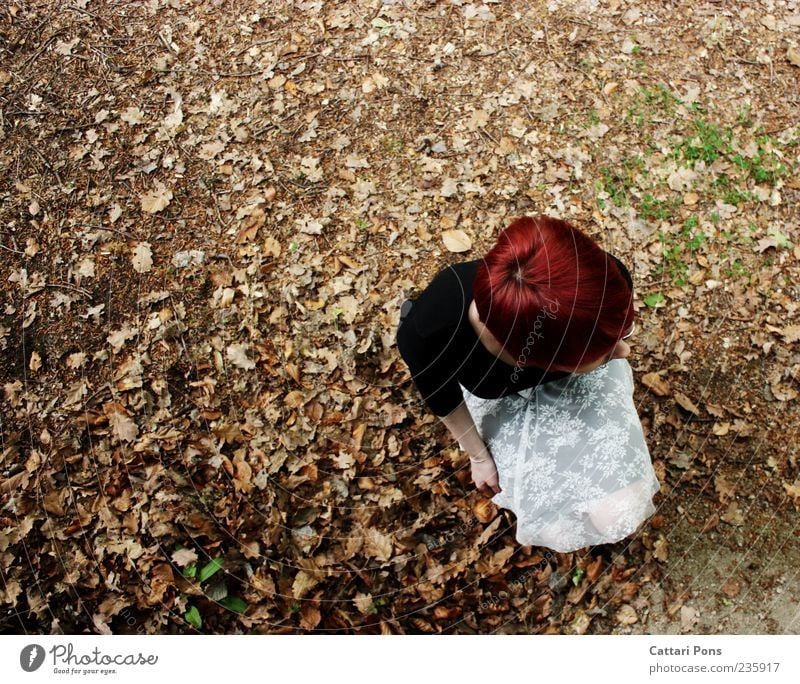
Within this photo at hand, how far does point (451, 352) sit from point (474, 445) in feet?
1.87

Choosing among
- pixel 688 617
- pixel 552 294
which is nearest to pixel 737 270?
pixel 688 617

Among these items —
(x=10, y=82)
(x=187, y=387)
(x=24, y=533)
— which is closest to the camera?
(x=24, y=533)

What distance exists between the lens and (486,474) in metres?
2.55

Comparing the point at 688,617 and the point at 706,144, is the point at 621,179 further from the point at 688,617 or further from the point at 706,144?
the point at 688,617

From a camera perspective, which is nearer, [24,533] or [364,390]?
[24,533]

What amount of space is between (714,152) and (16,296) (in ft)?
13.3

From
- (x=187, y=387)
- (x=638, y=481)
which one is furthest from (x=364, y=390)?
(x=638, y=481)

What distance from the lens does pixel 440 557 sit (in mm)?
2738

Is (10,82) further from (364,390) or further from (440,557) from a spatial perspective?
(440,557)

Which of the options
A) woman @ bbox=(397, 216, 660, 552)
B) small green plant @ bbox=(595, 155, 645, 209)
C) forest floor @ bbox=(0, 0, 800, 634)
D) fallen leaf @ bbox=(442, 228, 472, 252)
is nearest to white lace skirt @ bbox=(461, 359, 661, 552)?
woman @ bbox=(397, 216, 660, 552)

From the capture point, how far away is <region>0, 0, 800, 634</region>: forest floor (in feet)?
8.70

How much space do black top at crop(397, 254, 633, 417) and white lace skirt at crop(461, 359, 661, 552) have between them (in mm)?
130

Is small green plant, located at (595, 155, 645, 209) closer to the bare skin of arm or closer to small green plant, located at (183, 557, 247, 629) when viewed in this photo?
the bare skin of arm
